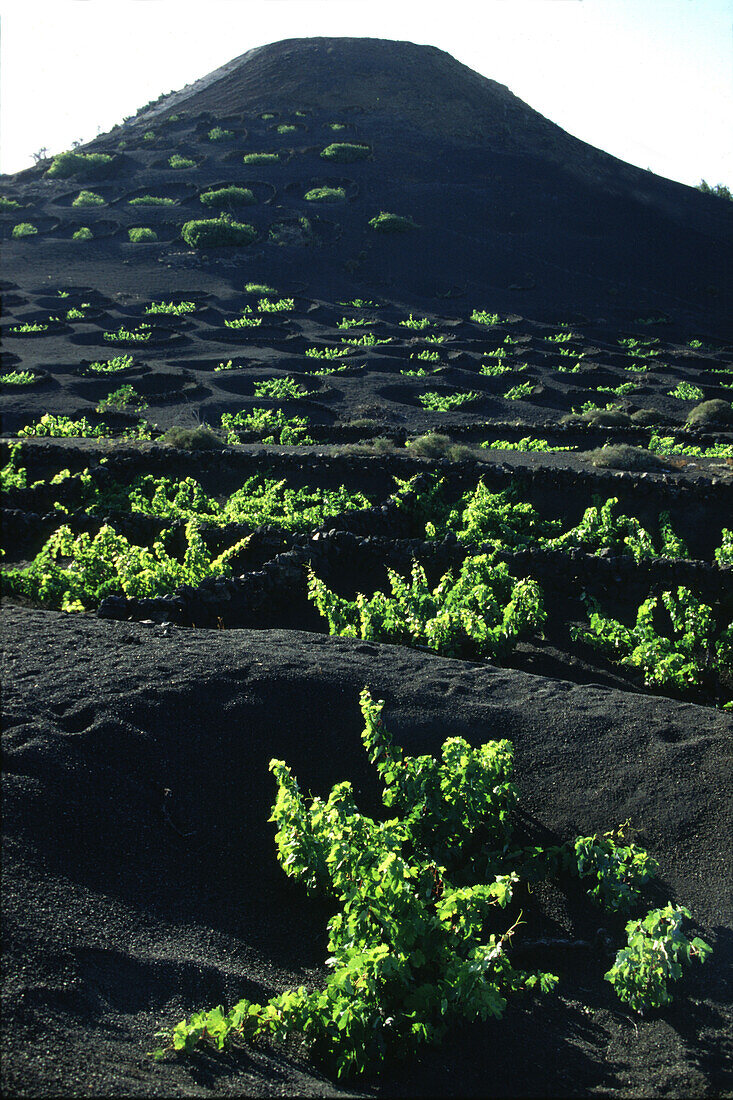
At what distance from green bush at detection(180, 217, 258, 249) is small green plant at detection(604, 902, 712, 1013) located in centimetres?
4090

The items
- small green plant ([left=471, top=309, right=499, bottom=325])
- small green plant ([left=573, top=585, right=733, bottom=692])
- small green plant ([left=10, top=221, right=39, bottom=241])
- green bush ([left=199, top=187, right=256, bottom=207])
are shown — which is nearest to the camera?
small green plant ([left=573, top=585, right=733, bottom=692])

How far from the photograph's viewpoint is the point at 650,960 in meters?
3.09

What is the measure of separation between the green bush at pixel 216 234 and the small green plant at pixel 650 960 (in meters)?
40.9

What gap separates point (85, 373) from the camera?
73.8 feet

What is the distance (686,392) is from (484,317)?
12022 millimetres

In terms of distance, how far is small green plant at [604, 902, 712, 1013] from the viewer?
3.02m

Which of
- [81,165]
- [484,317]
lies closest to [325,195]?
[484,317]

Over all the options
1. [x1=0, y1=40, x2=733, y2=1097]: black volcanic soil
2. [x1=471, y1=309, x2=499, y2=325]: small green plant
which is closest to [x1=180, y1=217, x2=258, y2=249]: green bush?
[x1=471, y1=309, x2=499, y2=325]: small green plant

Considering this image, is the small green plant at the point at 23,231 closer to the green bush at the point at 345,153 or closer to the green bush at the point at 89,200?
the green bush at the point at 89,200

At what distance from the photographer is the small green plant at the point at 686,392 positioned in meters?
22.6

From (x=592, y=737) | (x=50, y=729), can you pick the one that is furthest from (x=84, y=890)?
(x=592, y=737)

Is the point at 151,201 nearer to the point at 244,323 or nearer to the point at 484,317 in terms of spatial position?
the point at 244,323

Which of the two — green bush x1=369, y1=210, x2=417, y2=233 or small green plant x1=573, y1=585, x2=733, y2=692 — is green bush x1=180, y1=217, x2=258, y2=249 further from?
small green plant x1=573, y1=585, x2=733, y2=692

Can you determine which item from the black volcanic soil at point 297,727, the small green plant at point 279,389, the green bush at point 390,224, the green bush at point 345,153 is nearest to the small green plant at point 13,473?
the black volcanic soil at point 297,727
